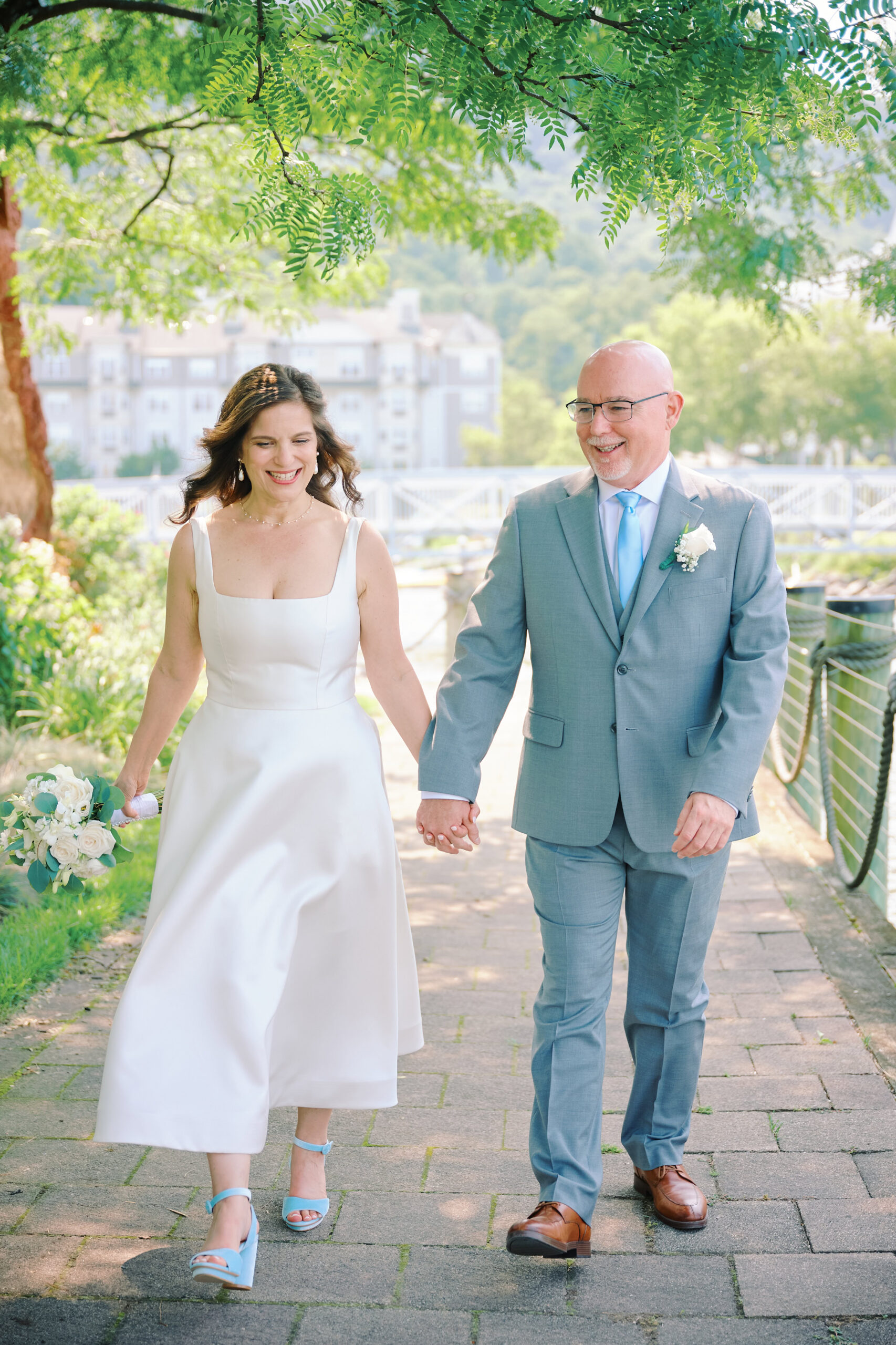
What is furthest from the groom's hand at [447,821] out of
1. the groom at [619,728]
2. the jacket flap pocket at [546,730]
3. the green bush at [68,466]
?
the green bush at [68,466]

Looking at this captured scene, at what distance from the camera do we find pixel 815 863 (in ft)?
22.0

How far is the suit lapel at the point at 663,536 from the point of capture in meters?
3.17

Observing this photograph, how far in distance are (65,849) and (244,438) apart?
113 centimetres

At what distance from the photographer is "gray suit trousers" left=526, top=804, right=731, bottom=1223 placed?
3141mm

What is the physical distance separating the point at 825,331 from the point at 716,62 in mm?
55874

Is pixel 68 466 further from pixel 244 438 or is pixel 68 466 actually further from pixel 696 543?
pixel 696 543

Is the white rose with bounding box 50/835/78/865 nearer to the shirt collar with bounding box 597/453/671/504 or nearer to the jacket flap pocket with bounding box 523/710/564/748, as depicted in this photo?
the jacket flap pocket with bounding box 523/710/564/748

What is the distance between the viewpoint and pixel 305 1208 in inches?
129

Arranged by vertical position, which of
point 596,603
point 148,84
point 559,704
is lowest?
point 559,704

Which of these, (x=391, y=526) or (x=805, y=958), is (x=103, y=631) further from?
(x=391, y=526)

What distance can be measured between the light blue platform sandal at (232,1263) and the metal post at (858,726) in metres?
3.83

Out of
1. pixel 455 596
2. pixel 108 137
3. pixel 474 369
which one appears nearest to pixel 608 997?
pixel 108 137

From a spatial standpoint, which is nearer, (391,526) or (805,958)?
(805,958)

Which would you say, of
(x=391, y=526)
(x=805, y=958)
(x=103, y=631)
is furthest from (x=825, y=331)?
(x=805, y=958)
